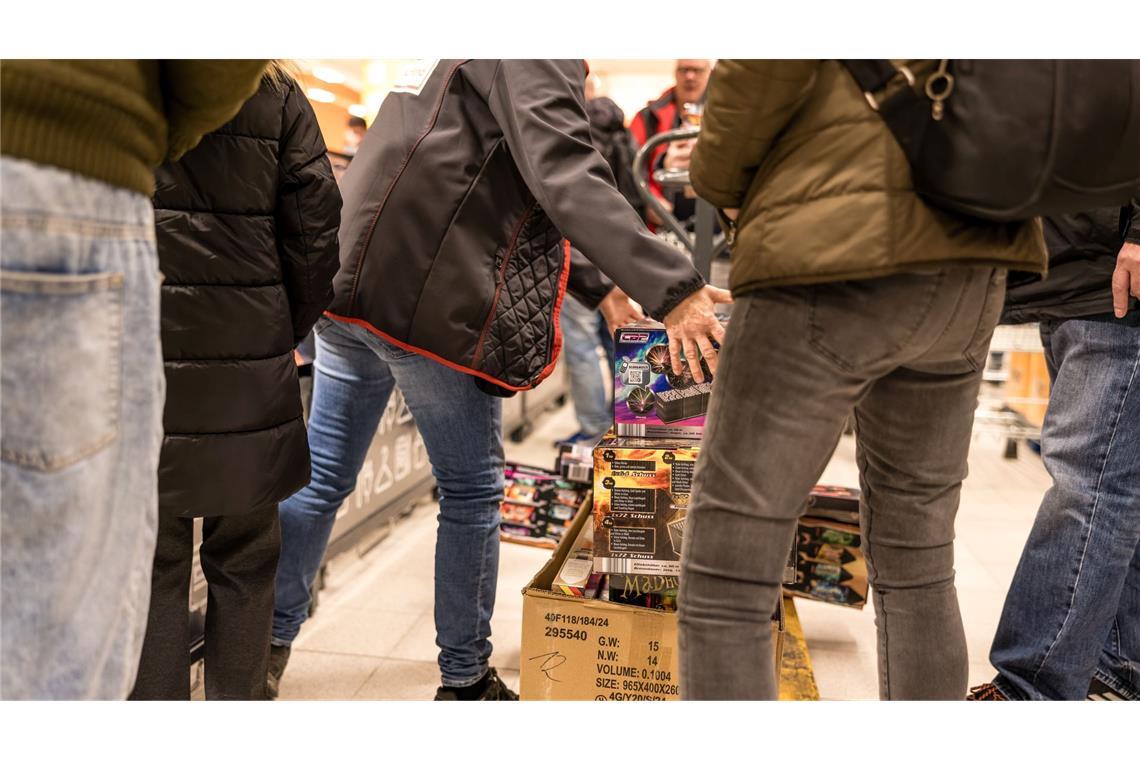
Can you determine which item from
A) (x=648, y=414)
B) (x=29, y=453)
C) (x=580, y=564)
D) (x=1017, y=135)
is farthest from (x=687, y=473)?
(x=29, y=453)

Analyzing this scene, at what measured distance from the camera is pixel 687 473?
150 cm

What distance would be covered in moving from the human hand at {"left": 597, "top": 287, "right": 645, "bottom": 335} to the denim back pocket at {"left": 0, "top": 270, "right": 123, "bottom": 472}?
1092 millimetres

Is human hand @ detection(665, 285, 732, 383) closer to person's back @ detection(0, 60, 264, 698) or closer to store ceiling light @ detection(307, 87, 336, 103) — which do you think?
person's back @ detection(0, 60, 264, 698)

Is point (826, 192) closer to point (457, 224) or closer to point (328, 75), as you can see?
point (457, 224)

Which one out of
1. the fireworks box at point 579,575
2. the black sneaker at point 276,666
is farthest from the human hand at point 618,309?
the black sneaker at point 276,666

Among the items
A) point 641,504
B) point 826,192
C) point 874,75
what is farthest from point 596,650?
point 874,75

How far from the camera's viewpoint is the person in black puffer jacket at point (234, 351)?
3.91ft

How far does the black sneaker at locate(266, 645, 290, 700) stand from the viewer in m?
1.75

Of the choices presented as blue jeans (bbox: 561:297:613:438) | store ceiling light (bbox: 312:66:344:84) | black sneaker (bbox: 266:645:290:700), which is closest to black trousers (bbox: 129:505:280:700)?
black sneaker (bbox: 266:645:290:700)

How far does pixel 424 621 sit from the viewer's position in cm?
224

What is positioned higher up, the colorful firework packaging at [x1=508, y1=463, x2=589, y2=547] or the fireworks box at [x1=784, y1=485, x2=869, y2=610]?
the fireworks box at [x1=784, y1=485, x2=869, y2=610]
